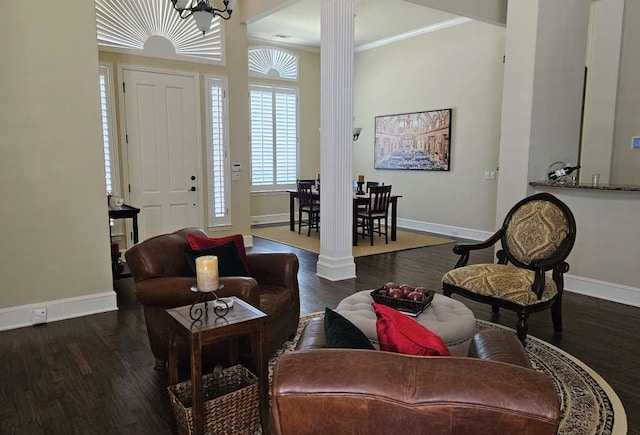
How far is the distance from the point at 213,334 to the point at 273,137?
737 cm

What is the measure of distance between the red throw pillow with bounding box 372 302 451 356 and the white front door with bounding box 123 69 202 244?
5.16 meters

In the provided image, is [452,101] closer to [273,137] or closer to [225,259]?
[273,137]

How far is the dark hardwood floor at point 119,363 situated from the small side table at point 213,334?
37 cm

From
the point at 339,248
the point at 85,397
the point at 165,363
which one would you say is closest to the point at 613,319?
the point at 339,248

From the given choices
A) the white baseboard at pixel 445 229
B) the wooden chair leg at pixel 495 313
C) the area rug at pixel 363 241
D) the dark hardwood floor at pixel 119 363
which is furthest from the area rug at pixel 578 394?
the white baseboard at pixel 445 229

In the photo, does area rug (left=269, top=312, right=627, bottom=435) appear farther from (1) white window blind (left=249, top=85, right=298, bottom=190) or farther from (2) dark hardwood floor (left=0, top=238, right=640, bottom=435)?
(1) white window blind (left=249, top=85, right=298, bottom=190)

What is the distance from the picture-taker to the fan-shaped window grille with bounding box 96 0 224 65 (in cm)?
559

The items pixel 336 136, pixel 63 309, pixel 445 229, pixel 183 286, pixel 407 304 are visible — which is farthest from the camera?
pixel 445 229

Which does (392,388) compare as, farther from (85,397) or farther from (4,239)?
(4,239)

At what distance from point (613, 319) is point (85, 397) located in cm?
403

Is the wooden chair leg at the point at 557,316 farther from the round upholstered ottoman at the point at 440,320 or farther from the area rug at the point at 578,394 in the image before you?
the round upholstered ottoman at the point at 440,320

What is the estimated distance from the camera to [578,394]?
264 cm

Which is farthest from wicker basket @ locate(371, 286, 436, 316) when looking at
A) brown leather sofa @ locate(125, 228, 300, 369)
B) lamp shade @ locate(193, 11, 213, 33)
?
lamp shade @ locate(193, 11, 213, 33)

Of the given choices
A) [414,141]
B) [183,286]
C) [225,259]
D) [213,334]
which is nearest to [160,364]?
[183,286]
